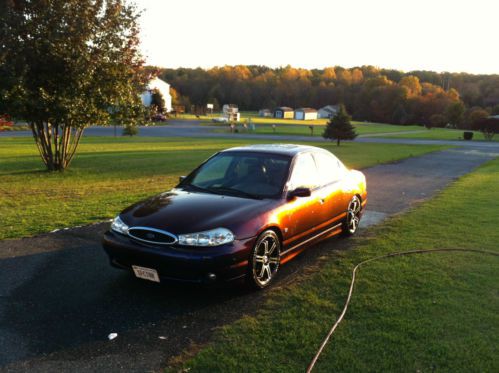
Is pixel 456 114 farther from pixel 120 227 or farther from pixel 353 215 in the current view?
pixel 120 227

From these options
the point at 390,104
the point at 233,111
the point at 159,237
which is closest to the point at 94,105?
the point at 159,237

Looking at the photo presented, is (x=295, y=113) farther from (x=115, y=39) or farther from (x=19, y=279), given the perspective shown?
(x=19, y=279)

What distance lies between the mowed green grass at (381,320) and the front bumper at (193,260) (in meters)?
0.52

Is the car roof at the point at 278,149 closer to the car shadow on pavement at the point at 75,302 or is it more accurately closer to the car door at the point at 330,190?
the car door at the point at 330,190

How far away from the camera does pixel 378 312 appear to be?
169 inches

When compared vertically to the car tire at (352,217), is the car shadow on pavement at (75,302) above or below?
below

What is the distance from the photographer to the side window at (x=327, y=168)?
6395mm

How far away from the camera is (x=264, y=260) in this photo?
4844mm

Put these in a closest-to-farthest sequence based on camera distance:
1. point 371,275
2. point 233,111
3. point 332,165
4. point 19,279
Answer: point 19,279
point 371,275
point 332,165
point 233,111

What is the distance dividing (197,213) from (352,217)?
10.9 ft

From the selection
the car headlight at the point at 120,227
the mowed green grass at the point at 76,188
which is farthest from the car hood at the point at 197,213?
the mowed green grass at the point at 76,188

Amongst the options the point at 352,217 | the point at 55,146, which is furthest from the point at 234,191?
the point at 55,146

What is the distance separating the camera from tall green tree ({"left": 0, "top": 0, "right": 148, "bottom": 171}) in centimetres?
1170

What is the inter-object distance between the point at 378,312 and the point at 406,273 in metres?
1.28
